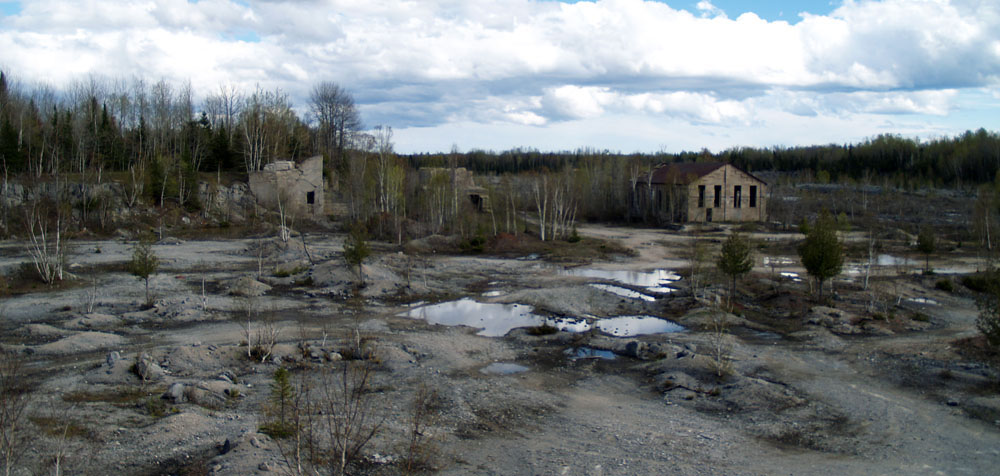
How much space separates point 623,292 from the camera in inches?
1092

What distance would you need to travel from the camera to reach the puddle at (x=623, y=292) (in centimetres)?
2630

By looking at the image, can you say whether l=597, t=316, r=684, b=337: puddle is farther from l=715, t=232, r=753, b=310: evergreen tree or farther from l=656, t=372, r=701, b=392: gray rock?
l=656, t=372, r=701, b=392: gray rock

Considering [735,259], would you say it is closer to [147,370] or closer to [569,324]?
[569,324]

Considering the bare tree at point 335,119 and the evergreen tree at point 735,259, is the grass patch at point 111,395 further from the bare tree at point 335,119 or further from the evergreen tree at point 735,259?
the bare tree at point 335,119

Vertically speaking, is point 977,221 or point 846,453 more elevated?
point 977,221

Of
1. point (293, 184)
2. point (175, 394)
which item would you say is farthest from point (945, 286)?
point (293, 184)

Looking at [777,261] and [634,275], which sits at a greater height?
[777,261]

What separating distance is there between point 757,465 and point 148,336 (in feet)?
53.2

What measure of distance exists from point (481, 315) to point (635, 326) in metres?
5.40

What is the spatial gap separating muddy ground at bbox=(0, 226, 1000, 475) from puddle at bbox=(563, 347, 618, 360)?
3.4 inches

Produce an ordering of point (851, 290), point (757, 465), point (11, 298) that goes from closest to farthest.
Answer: point (757, 465) → point (11, 298) → point (851, 290)

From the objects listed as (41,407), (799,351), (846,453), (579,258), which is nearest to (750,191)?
(579,258)

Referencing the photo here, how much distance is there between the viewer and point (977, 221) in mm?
41312

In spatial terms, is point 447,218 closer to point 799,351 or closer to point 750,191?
point 750,191
